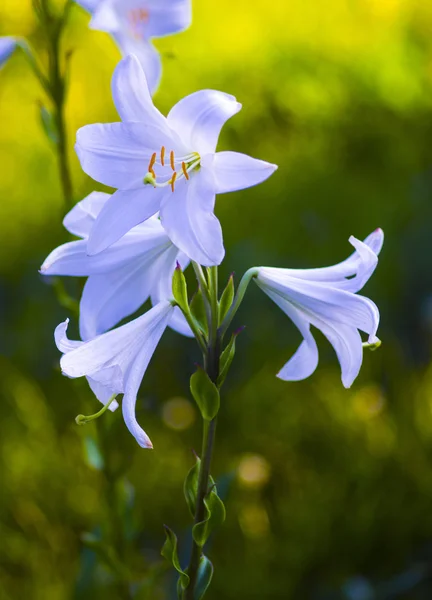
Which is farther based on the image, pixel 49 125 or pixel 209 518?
pixel 49 125

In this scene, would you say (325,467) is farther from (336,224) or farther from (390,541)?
(336,224)

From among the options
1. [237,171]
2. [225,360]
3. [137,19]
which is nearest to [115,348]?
[225,360]

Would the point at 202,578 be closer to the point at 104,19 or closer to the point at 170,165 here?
the point at 170,165

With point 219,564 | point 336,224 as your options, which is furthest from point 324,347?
point 219,564

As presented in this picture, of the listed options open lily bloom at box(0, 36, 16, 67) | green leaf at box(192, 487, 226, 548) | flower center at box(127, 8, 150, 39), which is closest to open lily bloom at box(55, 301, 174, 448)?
green leaf at box(192, 487, 226, 548)

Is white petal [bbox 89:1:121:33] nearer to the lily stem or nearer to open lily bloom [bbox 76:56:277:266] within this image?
open lily bloom [bbox 76:56:277:266]

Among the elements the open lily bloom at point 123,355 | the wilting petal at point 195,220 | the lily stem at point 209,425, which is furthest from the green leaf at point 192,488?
the wilting petal at point 195,220
